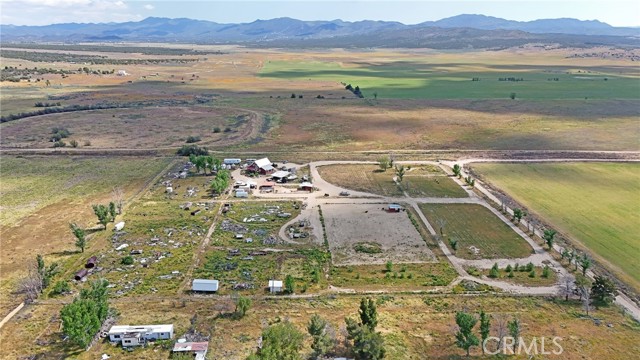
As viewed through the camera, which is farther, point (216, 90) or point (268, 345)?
point (216, 90)

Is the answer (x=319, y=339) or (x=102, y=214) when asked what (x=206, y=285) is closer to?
(x=319, y=339)

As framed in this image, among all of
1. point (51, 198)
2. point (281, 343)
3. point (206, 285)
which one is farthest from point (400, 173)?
point (51, 198)

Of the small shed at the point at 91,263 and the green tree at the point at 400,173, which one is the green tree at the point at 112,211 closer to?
the small shed at the point at 91,263

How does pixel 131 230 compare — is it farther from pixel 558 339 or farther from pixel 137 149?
pixel 558 339

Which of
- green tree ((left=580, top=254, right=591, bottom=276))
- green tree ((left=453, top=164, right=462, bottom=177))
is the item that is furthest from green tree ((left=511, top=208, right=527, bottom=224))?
green tree ((left=453, top=164, right=462, bottom=177))

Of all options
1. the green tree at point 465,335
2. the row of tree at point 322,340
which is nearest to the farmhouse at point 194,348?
the row of tree at point 322,340

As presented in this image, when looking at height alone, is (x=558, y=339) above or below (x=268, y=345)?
below

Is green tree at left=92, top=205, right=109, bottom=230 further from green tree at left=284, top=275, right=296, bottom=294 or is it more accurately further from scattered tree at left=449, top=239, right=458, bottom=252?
scattered tree at left=449, top=239, right=458, bottom=252

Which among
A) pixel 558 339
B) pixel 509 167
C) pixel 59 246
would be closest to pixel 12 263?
pixel 59 246
